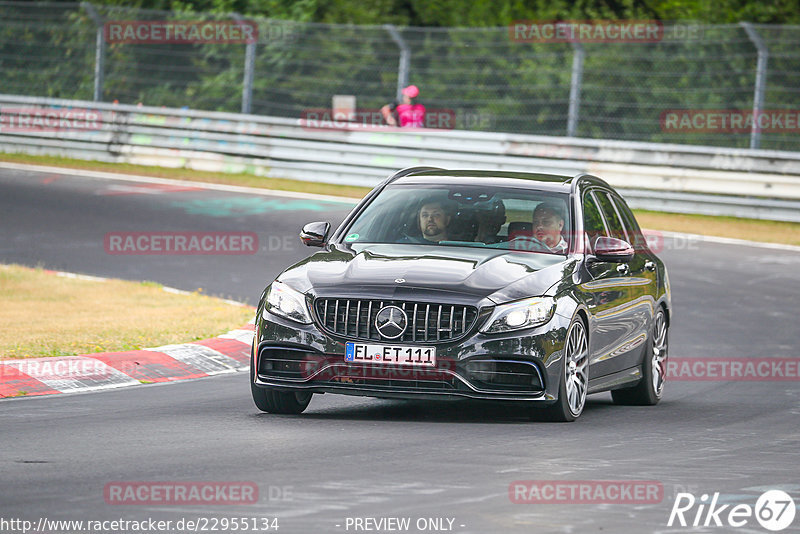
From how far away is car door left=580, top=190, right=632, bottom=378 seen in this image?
31.9ft

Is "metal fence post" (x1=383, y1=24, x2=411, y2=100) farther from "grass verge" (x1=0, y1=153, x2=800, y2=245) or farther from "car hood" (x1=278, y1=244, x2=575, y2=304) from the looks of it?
"car hood" (x1=278, y1=244, x2=575, y2=304)

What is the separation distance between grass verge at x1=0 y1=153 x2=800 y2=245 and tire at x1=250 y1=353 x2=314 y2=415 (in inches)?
510

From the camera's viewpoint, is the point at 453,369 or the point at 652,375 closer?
the point at 453,369

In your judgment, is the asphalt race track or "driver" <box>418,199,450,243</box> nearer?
the asphalt race track

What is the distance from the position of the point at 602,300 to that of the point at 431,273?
141 centimetres

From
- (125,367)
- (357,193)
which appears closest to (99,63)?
(357,193)

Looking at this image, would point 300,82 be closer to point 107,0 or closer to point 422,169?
point 107,0

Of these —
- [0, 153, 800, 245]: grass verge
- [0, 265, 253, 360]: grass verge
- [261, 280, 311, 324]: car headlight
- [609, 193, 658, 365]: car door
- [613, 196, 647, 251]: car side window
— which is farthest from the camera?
[0, 153, 800, 245]: grass verge

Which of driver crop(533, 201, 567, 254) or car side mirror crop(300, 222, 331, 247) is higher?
driver crop(533, 201, 567, 254)

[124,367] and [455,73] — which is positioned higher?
[455,73]

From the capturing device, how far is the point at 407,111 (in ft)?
83.8

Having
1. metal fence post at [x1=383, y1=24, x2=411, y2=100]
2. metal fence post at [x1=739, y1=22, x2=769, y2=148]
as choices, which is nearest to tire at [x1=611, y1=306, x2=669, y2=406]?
metal fence post at [x1=739, y1=22, x2=769, y2=148]

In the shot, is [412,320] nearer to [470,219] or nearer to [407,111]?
[470,219]

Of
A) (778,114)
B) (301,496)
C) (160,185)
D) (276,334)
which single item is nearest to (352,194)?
(160,185)
